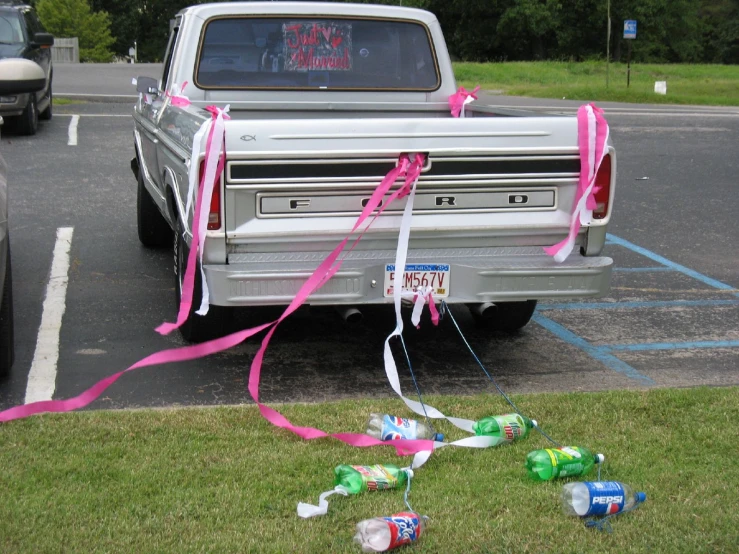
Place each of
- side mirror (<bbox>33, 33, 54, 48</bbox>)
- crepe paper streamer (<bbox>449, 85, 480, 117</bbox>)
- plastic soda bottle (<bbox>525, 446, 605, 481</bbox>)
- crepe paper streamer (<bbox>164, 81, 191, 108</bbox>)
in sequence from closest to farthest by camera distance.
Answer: plastic soda bottle (<bbox>525, 446, 605, 481</bbox>)
crepe paper streamer (<bbox>164, 81, 191, 108</bbox>)
crepe paper streamer (<bbox>449, 85, 480, 117</bbox>)
side mirror (<bbox>33, 33, 54, 48</bbox>)

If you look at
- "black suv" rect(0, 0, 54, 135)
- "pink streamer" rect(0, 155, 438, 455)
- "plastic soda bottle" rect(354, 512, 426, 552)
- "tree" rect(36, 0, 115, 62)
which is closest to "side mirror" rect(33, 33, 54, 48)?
"black suv" rect(0, 0, 54, 135)

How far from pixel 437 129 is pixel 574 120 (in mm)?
754

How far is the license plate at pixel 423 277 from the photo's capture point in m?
5.21

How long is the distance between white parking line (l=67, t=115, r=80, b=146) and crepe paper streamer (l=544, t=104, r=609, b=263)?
10.4 metres

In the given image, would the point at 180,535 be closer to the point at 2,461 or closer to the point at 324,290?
the point at 2,461

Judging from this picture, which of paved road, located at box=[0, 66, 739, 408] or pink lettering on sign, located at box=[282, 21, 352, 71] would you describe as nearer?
paved road, located at box=[0, 66, 739, 408]

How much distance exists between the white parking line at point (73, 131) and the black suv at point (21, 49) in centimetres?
51

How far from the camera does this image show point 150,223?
8.48 meters

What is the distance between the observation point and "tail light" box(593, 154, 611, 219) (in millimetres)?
5383

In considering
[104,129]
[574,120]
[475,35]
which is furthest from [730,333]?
[475,35]

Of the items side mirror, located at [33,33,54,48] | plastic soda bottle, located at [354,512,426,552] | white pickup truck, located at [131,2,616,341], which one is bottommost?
plastic soda bottle, located at [354,512,426,552]

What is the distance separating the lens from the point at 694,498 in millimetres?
4023

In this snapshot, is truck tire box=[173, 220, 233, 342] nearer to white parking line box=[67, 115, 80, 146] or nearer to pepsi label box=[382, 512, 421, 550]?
pepsi label box=[382, 512, 421, 550]

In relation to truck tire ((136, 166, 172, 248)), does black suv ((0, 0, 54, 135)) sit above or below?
above
